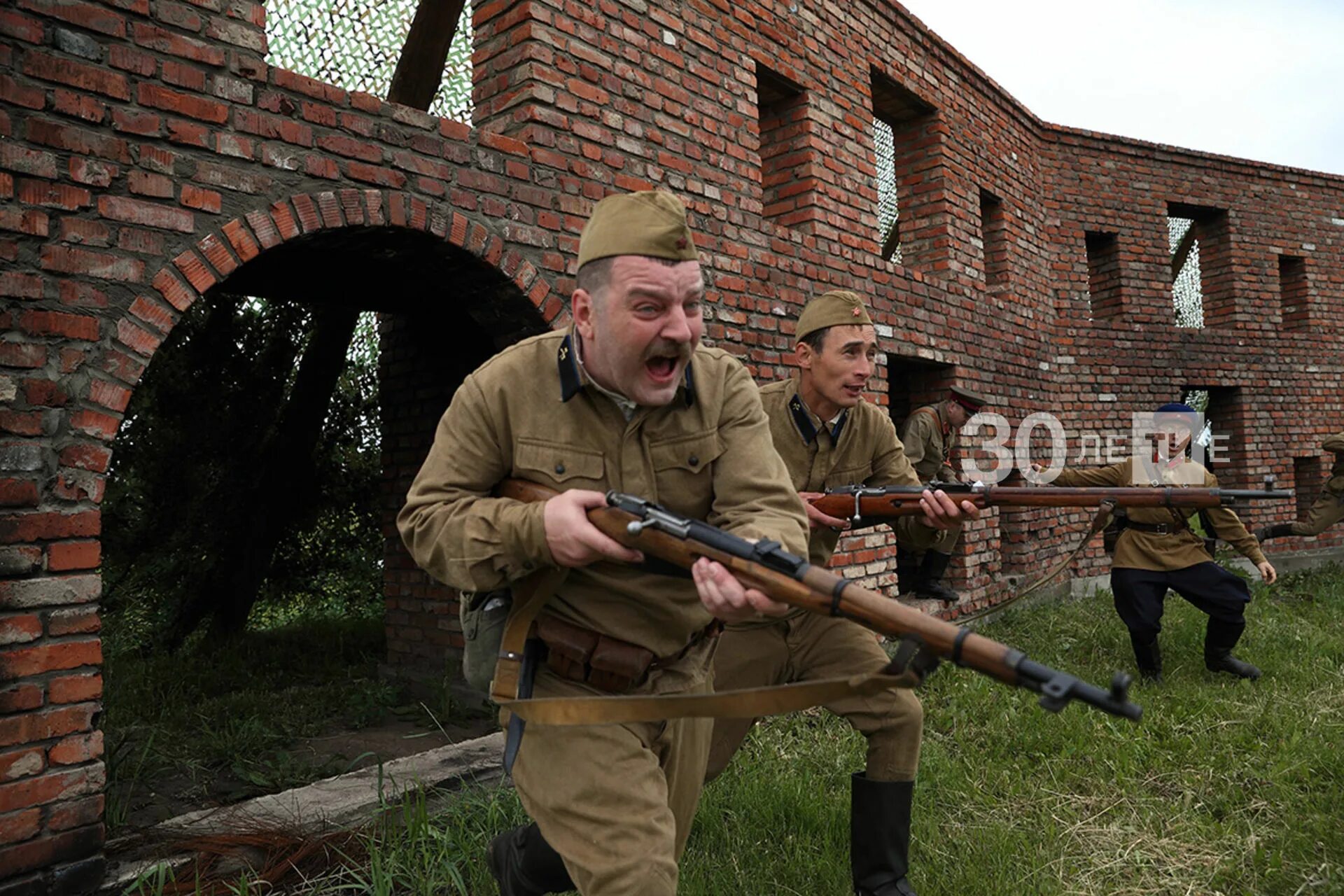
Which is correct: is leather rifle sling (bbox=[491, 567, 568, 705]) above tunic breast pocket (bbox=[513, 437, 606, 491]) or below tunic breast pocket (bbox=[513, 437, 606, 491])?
below

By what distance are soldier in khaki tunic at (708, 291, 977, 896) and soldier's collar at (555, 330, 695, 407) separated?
45.5 inches

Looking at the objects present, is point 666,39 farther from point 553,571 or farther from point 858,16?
point 553,571

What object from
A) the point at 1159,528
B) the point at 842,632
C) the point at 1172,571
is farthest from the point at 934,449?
the point at 842,632

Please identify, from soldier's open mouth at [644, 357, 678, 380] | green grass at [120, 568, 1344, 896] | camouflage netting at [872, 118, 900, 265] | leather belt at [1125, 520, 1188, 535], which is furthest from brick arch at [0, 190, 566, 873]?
camouflage netting at [872, 118, 900, 265]

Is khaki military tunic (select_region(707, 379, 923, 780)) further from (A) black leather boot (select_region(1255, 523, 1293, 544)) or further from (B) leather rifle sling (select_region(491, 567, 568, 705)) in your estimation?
(A) black leather boot (select_region(1255, 523, 1293, 544))

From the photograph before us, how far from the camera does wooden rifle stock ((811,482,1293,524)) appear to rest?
3240mm

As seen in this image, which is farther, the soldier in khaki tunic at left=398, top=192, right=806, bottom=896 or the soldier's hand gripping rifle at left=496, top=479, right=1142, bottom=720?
the soldier in khaki tunic at left=398, top=192, right=806, bottom=896

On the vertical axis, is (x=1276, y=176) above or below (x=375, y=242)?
above

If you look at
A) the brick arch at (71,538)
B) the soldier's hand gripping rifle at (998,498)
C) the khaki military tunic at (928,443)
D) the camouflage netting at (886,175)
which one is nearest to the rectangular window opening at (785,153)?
the camouflage netting at (886,175)

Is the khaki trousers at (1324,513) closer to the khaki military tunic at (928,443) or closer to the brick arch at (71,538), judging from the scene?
the khaki military tunic at (928,443)

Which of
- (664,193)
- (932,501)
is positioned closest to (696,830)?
(932,501)

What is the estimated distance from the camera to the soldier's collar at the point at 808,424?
11.4 ft

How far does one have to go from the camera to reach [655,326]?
194 centimetres

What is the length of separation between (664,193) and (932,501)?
165 cm
